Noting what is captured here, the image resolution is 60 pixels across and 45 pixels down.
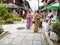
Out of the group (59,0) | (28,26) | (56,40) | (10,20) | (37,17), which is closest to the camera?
(56,40)

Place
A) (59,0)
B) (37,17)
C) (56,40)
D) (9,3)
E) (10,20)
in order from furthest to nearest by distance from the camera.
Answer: (9,3)
(59,0)
(10,20)
(37,17)
(56,40)

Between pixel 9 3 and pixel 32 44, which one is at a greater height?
pixel 9 3

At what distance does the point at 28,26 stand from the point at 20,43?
9003 mm

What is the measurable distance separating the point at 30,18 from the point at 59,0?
612 inches

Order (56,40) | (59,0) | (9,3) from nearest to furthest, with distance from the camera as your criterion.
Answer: (56,40) → (59,0) → (9,3)

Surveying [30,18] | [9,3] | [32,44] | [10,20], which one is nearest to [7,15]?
[10,20]

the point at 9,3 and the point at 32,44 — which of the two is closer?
the point at 32,44

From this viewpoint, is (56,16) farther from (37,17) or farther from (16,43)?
(16,43)

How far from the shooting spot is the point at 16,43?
10969 millimetres

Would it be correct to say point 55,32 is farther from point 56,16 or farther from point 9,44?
point 56,16

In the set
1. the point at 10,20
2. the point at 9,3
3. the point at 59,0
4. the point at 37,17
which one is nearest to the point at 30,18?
the point at 37,17

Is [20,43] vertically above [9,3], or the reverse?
[9,3]

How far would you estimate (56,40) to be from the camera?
1036 centimetres

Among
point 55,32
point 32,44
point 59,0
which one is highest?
point 59,0
